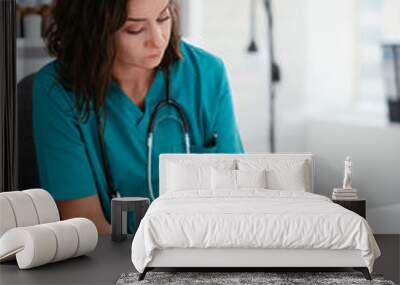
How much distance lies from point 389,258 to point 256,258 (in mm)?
1238

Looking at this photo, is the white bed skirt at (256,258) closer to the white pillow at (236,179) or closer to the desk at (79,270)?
the desk at (79,270)

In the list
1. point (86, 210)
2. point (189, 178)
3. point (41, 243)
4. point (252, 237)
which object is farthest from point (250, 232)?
point (86, 210)

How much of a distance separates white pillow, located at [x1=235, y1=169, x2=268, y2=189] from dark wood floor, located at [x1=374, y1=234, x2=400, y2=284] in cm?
102

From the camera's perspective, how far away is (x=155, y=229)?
459cm

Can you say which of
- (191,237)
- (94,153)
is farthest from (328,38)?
(191,237)

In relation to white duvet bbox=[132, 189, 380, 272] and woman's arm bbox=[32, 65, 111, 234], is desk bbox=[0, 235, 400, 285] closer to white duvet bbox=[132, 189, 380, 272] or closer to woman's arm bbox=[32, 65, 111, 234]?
white duvet bbox=[132, 189, 380, 272]

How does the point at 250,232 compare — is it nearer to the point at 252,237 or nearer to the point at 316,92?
the point at 252,237

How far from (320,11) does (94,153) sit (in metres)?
2.17

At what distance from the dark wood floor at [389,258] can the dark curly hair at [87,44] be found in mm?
2234

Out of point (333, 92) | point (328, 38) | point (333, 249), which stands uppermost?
point (328, 38)

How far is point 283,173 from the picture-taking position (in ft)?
19.6

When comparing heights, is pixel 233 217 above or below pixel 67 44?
below

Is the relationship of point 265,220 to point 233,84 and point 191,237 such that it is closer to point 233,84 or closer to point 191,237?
point 191,237

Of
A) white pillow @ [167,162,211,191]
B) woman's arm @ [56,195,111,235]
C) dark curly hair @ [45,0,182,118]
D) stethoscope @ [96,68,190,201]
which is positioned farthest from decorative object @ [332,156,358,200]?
woman's arm @ [56,195,111,235]
